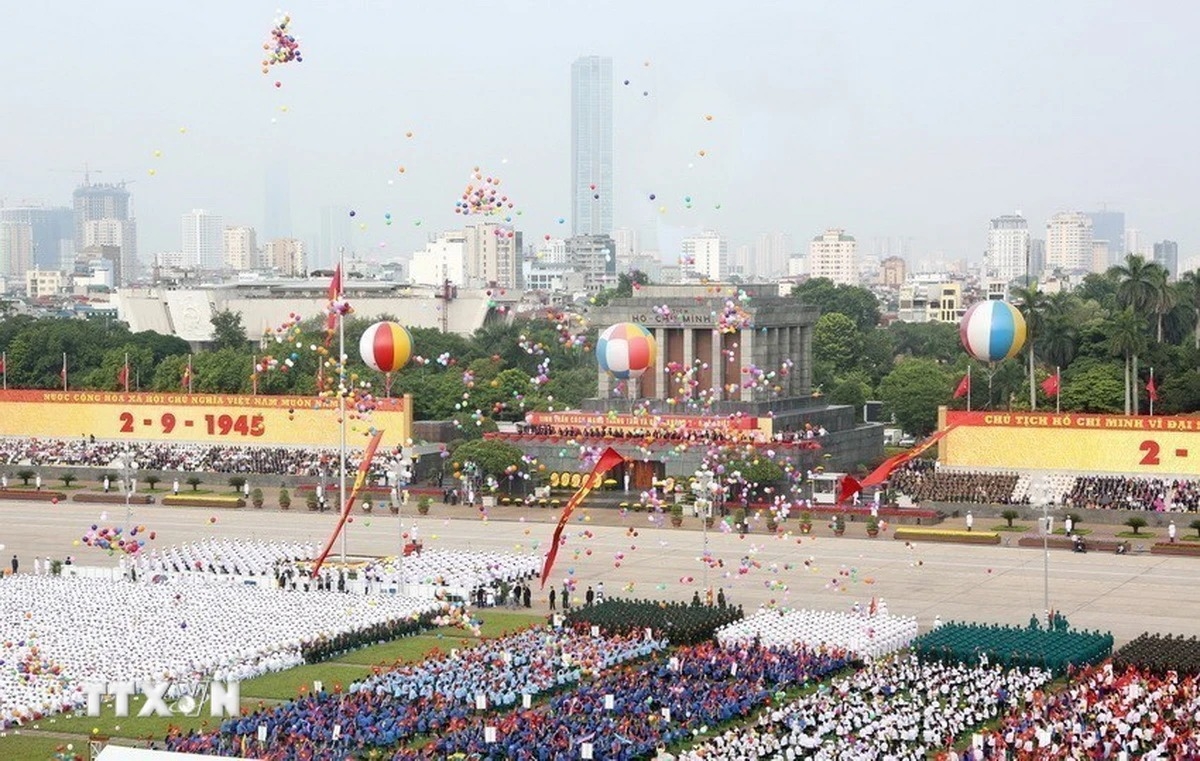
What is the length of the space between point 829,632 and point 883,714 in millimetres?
7673

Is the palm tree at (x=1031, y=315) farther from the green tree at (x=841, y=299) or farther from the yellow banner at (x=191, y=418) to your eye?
the green tree at (x=841, y=299)

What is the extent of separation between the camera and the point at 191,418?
84375 millimetres

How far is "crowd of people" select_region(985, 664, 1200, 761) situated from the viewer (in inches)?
1250

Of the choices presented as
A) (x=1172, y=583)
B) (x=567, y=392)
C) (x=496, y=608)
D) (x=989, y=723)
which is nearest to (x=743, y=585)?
(x=496, y=608)

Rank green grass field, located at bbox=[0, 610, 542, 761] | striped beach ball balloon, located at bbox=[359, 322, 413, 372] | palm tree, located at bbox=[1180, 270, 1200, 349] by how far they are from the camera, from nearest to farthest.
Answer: green grass field, located at bbox=[0, 610, 542, 761] < striped beach ball balloon, located at bbox=[359, 322, 413, 372] < palm tree, located at bbox=[1180, 270, 1200, 349]

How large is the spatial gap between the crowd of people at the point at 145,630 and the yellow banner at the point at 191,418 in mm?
29276

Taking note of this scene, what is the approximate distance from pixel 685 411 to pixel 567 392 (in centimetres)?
1435

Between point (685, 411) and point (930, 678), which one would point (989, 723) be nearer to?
point (930, 678)

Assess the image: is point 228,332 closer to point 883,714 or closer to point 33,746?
point 33,746

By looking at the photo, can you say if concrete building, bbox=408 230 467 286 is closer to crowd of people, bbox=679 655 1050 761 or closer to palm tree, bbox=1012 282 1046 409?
palm tree, bbox=1012 282 1046 409

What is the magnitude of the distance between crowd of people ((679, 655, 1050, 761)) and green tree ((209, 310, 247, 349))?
94300 mm

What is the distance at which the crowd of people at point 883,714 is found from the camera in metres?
32.8

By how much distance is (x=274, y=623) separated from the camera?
4459cm

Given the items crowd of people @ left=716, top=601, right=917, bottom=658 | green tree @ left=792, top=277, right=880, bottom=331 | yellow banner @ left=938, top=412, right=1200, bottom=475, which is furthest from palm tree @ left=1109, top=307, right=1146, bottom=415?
green tree @ left=792, top=277, right=880, bottom=331
